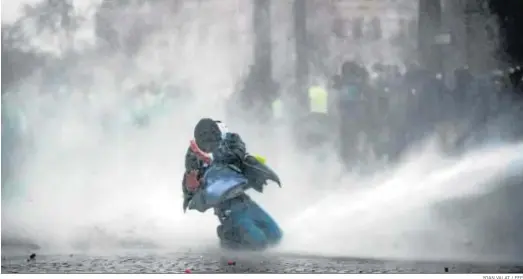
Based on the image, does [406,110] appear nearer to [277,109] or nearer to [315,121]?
[315,121]

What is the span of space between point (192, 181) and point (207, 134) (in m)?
0.30

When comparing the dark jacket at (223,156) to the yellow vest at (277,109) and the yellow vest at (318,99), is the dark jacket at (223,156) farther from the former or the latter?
the yellow vest at (318,99)

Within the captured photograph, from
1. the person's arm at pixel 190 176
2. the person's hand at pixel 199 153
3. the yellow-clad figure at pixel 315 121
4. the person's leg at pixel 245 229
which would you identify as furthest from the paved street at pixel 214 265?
the yellow-clad figure at pixel 315 121

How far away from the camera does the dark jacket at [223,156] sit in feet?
13.4

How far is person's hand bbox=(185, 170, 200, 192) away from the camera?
13.4 ft

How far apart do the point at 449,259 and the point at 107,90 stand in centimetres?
233

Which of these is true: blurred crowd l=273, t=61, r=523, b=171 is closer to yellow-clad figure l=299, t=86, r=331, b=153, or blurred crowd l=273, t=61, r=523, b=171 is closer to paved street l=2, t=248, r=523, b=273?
yellow-clad figure l=299, t=86, r=331, b=153

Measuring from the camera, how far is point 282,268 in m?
3.99

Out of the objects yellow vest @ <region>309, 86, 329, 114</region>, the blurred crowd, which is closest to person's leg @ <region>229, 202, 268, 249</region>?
the blurred crowd

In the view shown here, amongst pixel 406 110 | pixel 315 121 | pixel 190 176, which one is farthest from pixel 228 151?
pixel 406 110

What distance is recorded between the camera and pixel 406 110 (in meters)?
4.13

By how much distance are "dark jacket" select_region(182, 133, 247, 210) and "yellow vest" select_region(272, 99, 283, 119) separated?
268 mm

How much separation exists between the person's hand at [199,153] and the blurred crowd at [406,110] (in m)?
0.51
